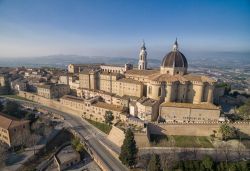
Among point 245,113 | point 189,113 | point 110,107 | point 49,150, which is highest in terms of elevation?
point 245,113

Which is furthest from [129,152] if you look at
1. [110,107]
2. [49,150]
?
[110,107]

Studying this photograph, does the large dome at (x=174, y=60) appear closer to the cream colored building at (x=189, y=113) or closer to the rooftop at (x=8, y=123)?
the cream colored building at (x=189, y=113)

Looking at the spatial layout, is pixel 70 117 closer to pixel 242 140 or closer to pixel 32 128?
pixel 32 128

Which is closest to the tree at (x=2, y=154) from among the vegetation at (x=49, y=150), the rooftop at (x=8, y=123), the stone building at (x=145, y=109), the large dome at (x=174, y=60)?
the vegetation at (x=49, y=150)

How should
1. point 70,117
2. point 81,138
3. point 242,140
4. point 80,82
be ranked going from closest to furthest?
point 242,140
point 81,138
point 70,117
point 80,82

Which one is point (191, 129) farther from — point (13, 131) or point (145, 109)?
point (13, 131)

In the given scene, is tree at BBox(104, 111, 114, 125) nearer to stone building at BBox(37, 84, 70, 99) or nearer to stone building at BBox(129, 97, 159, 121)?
stone building at BBox(129, 97, 159, 121)

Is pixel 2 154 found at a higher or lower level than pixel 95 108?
lower

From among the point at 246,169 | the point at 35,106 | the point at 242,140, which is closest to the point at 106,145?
the point at 246,169
